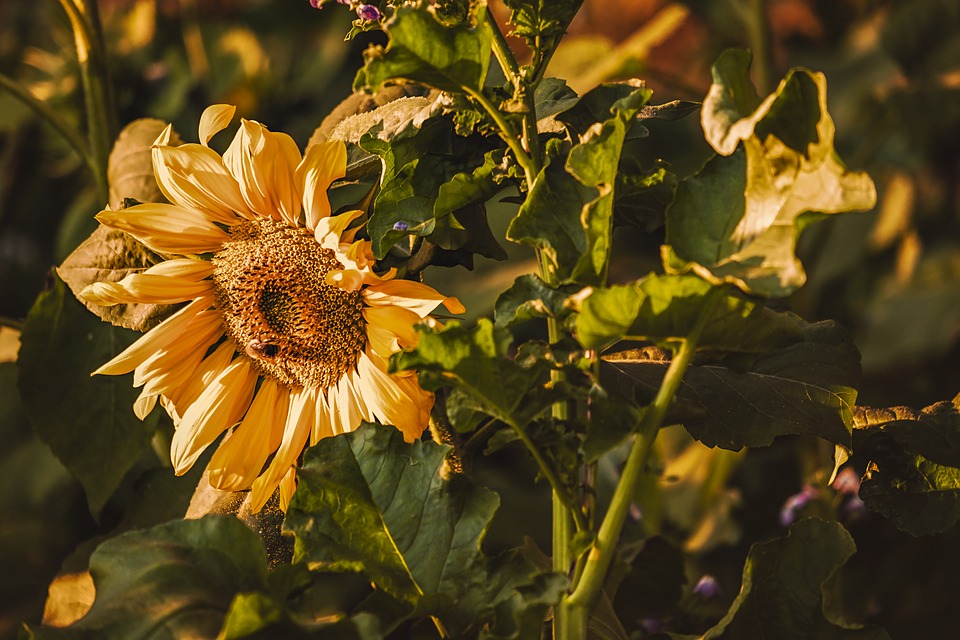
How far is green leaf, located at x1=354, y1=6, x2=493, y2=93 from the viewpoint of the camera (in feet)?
0.85

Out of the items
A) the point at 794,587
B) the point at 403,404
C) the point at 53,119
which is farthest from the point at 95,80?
the point at 794,587

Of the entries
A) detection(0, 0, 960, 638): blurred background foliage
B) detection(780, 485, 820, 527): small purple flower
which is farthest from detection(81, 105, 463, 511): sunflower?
detection(780, 485, 820, 527): small purple flower

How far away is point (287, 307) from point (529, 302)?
0.12 meters

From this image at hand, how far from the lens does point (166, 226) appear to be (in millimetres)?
344

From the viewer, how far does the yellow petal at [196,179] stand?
1.11 feet

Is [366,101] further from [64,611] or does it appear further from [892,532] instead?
[892,532]

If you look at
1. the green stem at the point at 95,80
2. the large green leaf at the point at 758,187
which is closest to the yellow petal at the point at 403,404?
the large green leaf at the point at 758,187

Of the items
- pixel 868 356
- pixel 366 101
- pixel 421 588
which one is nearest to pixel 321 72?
pixel 868 356

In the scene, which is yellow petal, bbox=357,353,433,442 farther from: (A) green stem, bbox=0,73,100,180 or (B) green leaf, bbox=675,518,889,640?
(A) green stem, bbox=0,73,100,180

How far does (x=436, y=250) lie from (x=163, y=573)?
128 mm

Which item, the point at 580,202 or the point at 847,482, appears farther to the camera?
the point at 847,482

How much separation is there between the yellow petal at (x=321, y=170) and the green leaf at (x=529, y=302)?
0.08 metres

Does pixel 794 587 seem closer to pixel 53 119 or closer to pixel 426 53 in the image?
pixel 426 53

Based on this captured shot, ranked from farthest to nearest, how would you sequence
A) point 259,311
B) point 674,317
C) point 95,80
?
1. point 95,80
2. point 259,311
3. point 674,317
